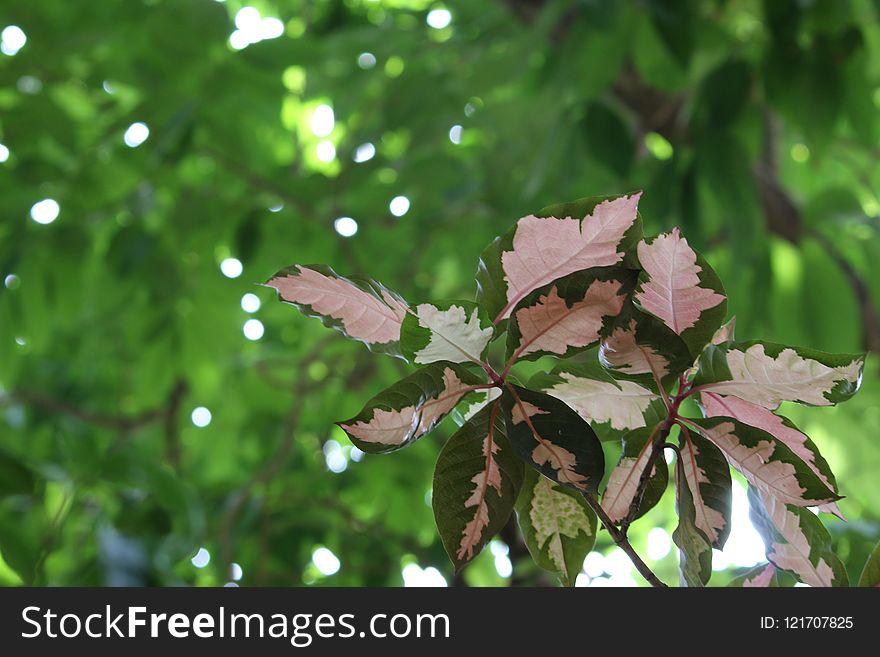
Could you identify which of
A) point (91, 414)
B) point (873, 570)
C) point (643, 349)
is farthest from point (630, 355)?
point (91, 414)

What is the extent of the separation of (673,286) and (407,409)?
0.30 feet

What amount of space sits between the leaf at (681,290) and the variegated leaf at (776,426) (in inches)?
1.1

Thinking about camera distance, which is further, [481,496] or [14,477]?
[14,477]

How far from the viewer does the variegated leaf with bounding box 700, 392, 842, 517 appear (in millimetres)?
294

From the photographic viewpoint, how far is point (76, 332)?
6.25 feet

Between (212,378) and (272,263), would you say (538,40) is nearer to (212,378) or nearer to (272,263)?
(272,263)

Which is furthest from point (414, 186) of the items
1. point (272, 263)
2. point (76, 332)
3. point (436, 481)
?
point (436, 481)

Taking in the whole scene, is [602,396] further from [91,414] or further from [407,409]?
[91,414]

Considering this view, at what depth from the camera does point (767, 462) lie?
296 millimetres

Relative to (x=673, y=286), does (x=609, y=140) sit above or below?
above

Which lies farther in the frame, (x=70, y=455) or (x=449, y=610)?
(x=70, y=455)

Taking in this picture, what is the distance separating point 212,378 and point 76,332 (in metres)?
0.53

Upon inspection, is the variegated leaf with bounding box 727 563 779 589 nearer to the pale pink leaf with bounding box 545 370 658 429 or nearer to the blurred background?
the pale pink leaf with bounding box 545 370 658 429

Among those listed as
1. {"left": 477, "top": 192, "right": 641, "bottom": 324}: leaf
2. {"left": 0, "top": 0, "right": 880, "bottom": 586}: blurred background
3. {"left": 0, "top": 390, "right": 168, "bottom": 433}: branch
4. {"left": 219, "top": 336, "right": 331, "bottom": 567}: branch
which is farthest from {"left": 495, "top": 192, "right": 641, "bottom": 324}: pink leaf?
{"left": 0, "top": 390, "right": 168, "bottom": 433}: branch
